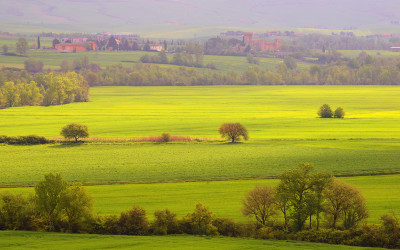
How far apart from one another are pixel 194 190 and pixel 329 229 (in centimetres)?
1252

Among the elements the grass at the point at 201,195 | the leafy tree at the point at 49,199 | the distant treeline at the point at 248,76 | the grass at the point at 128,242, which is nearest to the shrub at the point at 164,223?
the grass at the point at 128,242

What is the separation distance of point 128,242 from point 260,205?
29.4ft

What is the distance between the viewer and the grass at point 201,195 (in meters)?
36.5

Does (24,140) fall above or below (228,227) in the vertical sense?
above

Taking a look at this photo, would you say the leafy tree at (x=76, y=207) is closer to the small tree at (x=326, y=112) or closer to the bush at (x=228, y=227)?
the bush at (x=228, y=227)

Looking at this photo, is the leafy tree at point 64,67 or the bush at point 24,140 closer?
the bush at point 24,140

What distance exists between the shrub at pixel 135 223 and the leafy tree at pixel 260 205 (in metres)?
A: 6.12

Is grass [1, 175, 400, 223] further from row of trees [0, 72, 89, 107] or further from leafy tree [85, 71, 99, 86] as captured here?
leafy tree [85, 71, 99, 86]

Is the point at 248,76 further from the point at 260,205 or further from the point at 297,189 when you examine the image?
the point at 260,205

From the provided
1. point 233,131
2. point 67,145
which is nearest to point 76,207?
point 67,145

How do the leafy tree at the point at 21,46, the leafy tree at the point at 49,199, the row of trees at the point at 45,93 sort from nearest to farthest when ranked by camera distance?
the leafy tree at the point at 49,199 < the row of trees at the point at 45,93 < the leafy tree at the point at 21,46

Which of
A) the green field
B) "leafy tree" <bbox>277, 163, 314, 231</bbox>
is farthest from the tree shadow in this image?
the green field

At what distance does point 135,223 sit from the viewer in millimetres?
33125

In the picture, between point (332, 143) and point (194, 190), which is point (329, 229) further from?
point (332, 143)
